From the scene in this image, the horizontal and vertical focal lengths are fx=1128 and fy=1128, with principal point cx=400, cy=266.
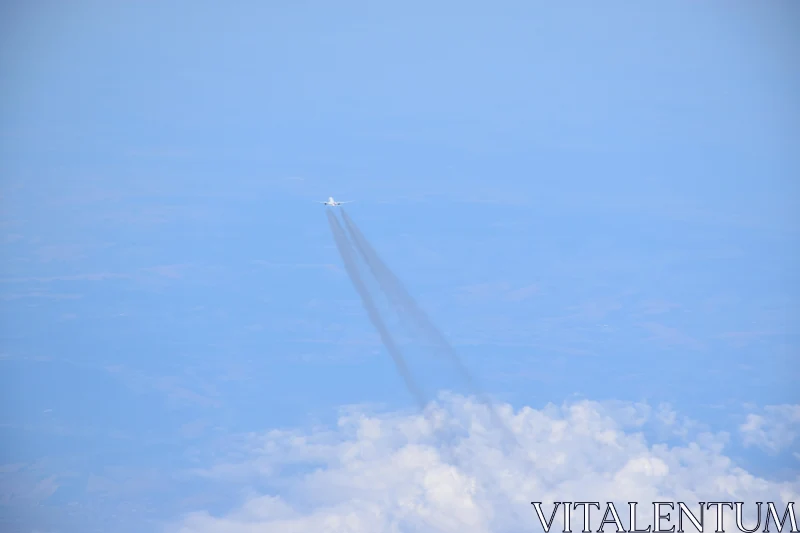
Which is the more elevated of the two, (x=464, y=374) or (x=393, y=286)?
(x=393, y=286)

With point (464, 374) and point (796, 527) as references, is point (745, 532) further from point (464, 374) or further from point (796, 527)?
point (464, 374)

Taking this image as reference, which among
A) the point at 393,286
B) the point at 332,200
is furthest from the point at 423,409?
the point at 332,200

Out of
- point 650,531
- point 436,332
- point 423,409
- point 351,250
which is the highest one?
point 351,250

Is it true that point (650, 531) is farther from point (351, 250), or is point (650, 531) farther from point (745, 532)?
point (351, 250)

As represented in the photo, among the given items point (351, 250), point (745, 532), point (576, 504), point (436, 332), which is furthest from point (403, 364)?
point (745, 532)

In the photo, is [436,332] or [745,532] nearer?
[745,532]

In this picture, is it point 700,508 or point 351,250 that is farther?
point 351,250
